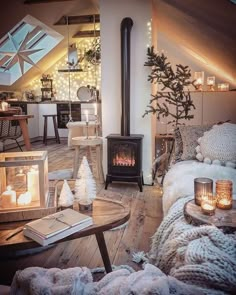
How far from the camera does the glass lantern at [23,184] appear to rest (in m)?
1.42

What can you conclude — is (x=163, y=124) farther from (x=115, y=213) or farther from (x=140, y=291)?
(x=140, y=291)

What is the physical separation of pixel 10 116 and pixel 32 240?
11.3 feet

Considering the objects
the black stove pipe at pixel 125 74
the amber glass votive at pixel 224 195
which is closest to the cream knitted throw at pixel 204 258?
the amber glass votive at pixel 224 195

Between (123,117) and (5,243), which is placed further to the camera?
(123,117)

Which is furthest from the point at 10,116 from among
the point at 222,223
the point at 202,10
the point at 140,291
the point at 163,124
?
the point at 140,291

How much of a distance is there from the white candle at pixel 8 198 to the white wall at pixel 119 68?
7.45ft

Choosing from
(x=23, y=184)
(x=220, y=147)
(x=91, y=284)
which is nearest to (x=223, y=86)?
(x=220, y=147)

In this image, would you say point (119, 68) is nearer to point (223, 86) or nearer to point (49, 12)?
point (223, 86)

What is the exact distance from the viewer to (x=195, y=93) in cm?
433

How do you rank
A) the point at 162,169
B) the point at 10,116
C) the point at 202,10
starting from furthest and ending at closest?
the point at 10,116 < the point at 162,169 < the point at 202,10

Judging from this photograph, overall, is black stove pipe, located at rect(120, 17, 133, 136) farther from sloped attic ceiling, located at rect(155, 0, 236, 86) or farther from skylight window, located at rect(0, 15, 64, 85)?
skylight window, located at rect(0, 15, 64, 85)

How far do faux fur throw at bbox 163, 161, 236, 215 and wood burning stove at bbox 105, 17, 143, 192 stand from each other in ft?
2.80

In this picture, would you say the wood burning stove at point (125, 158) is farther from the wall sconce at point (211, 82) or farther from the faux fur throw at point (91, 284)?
the faux fur throw at point (91, 284)

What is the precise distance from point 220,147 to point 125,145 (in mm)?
1176
